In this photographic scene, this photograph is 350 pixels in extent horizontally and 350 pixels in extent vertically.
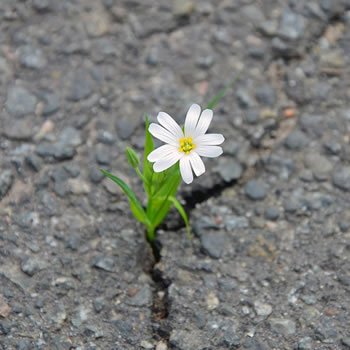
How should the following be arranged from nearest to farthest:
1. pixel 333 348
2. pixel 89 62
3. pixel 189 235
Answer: pixel 333 348
pixel 189 235
pixel 89 62

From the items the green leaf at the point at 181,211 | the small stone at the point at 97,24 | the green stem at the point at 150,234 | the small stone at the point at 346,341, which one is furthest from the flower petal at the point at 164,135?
the small stone at the point at 97,24

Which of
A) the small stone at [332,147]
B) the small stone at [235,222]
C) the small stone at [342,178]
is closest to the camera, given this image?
the small stone at [235,222]

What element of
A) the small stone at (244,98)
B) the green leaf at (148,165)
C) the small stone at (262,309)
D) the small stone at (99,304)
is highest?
the green leaf at (148,165)

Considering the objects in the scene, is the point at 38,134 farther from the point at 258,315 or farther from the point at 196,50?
the point at 258,315

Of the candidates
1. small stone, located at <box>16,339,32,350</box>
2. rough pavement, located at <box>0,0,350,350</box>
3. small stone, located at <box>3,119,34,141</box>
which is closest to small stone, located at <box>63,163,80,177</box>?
rough pavement, located at <box>0,0,350,350</box>

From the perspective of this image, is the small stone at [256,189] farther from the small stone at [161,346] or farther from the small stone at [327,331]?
the small stone at [161,346]

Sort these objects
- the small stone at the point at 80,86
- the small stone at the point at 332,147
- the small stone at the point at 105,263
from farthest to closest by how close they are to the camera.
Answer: the small stone at the point at 80,86 → the small stone at the point at 332,147 → the small stone at the point at 105,263

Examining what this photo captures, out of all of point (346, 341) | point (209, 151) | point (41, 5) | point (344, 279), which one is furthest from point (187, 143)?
point (41, 5)

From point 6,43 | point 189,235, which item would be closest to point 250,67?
point 189,235
